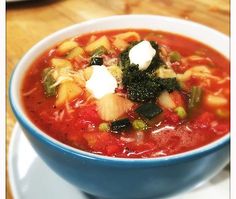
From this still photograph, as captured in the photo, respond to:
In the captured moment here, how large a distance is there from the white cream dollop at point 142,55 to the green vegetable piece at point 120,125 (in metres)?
0.27

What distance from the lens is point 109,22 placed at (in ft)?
6.10

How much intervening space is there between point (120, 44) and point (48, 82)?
41 cm

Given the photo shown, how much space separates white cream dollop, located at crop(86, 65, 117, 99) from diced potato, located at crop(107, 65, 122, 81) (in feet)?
0.10

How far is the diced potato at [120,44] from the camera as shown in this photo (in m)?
1.75

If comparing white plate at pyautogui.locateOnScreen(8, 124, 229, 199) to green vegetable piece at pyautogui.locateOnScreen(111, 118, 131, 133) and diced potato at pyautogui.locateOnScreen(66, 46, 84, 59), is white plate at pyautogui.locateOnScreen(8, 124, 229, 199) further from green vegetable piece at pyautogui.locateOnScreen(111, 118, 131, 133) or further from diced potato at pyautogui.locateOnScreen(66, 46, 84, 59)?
diced potato at pyautogui.locateOnScreen(66, 46, 84, 59)

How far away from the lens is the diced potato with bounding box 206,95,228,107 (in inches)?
57.0

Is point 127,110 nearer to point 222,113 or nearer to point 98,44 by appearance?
point 222,113

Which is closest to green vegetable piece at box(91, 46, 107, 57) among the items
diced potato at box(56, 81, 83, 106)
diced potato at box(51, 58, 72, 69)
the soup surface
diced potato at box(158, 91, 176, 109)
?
the soup surface

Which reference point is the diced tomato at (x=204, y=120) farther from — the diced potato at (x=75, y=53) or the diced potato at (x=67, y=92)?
the diced potato at (x=75, y=53)

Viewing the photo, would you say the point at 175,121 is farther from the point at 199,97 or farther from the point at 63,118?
the point at 63,118

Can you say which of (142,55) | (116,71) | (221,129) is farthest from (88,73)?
(221,129)

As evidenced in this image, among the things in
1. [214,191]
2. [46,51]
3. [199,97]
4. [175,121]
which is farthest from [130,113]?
[46,51]

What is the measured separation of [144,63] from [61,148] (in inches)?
19.6

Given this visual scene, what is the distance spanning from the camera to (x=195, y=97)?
145cm
